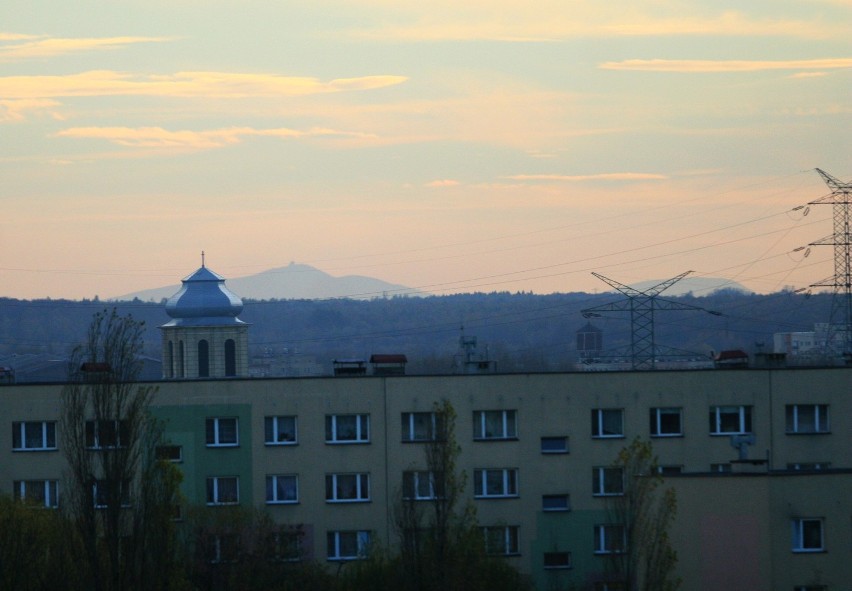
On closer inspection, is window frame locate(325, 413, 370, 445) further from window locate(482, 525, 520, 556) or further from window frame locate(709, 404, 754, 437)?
window frame locate(709, 404, 754, 437)

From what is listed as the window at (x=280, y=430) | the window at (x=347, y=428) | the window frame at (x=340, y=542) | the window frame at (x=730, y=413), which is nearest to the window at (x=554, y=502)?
the window frame at (x=730, y=413)

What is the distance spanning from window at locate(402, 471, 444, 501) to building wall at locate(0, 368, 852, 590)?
1.91 feet

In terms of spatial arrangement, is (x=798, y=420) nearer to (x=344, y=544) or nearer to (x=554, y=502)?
(x=554, y=502)

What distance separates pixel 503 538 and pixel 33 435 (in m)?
13.7

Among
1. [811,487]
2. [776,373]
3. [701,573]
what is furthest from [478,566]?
[776,373]

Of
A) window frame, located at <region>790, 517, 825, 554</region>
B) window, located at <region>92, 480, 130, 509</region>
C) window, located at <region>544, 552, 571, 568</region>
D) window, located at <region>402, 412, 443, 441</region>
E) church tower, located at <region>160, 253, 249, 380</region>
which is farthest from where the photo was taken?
church tower, located at <region>160, 253, 249, 380</region>

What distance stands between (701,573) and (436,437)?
7.76 meters

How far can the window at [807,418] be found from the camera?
46500mm

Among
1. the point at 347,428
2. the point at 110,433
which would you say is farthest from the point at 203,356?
the point at 110,433

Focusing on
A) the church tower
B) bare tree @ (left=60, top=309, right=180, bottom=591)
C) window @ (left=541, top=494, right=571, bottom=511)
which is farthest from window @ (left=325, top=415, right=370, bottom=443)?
the church tower

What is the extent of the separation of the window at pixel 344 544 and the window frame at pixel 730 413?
10.4m

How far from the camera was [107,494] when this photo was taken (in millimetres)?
37406

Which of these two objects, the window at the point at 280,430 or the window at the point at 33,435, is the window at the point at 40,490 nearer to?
the window at the point at 33,435

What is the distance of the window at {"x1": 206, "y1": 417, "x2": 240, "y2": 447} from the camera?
152ft
